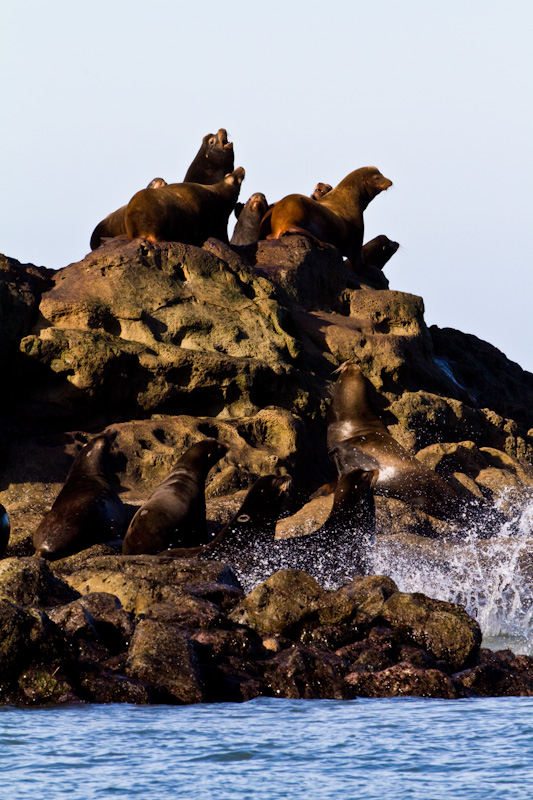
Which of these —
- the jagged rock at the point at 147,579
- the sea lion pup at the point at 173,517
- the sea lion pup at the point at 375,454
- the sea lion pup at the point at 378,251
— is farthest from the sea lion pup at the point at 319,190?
the jagged rock at the point at 147,579

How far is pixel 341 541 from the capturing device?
8.99 meters

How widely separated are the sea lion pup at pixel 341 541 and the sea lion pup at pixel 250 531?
196 millimetres

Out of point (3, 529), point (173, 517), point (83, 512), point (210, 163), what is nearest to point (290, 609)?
point (3, 529)

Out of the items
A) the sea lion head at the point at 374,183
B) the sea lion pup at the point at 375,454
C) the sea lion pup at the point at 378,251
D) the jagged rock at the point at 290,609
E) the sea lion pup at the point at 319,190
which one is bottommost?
the jagged rock at the point at 290,609

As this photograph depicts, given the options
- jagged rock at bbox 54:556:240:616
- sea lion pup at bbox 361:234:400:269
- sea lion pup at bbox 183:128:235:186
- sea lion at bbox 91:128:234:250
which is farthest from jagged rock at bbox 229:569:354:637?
sea lion pup at bbox 361:234:400:269

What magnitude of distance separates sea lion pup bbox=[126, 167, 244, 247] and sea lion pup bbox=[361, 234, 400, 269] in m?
5.75

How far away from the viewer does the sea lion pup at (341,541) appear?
887 centimetres

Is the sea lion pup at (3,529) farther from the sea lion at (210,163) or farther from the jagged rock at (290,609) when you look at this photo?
the sea lion at (210,163)

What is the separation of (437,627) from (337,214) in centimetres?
1413

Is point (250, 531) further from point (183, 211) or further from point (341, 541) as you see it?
point (183, 211)

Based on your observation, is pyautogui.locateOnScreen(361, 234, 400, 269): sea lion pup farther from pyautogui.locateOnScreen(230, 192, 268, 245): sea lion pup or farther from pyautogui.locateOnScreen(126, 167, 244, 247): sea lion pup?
pyautogui.locateOnScreen(126, 167, 244, 247): sea lion pup

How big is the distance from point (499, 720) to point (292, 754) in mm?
1182

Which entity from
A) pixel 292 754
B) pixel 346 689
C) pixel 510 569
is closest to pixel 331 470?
pixel 510 569

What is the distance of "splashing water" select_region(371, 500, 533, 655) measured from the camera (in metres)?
8.13
